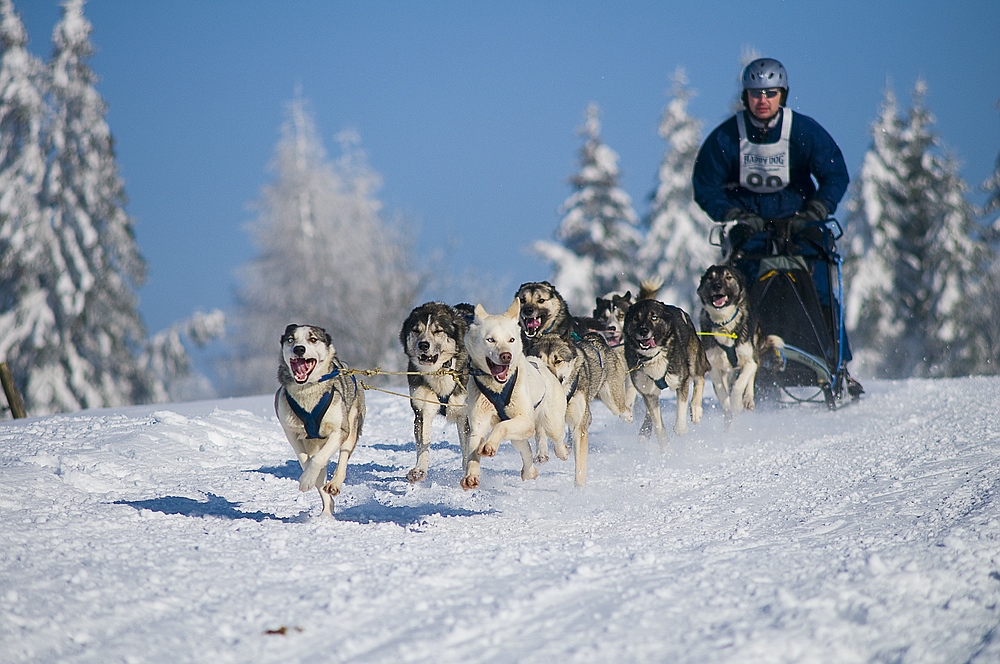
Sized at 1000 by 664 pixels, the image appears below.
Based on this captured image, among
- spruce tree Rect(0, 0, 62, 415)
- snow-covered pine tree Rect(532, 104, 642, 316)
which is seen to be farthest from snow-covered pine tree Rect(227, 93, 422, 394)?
spruce tree Rect(0, 0, 62, 415)

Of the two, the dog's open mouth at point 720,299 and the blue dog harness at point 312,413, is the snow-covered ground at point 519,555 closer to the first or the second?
the blue dog harness at point 312,413

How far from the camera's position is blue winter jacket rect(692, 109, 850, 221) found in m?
7.34

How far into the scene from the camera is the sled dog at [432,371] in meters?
5.79

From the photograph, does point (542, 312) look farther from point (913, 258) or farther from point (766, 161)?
point (913, 258)

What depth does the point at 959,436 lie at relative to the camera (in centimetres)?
596

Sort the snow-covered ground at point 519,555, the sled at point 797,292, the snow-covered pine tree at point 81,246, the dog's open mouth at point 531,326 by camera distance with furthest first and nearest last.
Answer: the snow-covered pine tree at point 81,246, the sled at point 797,292, the dog's open mouth at point 531,326, the snow-covered ground at point 519,555

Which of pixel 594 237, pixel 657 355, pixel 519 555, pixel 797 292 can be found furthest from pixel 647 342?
pixel 594 237

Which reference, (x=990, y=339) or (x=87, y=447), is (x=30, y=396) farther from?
(x=990, y=339)

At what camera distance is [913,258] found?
2480 centimetres

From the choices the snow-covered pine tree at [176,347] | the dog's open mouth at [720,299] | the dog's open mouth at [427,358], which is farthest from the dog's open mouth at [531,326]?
the snow-covered pine tree at [176,347]

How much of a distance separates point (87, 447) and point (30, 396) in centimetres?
1267

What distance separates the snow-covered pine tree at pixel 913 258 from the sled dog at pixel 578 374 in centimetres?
1971

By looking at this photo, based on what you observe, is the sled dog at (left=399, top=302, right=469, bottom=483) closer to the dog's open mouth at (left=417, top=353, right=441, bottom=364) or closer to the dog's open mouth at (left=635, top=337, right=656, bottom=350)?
the dog's open mouth at (left=417, top=353, right=441, bottom=364)

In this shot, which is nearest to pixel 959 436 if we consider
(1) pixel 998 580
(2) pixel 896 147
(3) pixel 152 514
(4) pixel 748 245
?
(4) pixel 748 245
